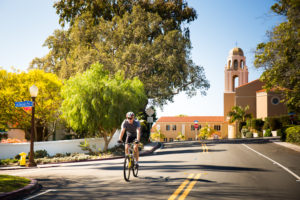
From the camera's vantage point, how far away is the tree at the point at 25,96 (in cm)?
2520

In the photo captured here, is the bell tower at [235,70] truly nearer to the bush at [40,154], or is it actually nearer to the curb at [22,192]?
the bush at [40,154]

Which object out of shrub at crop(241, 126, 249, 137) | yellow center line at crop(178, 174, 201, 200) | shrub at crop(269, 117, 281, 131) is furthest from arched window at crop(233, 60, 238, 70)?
yellow center line at crop(178, 174, 201, 200)

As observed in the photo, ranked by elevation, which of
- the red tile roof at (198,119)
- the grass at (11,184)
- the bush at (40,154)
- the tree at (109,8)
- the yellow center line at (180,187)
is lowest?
the bush at (40,154)

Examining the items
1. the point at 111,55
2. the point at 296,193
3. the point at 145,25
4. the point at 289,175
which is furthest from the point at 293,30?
the point at 111,55

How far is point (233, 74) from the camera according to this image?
244ft

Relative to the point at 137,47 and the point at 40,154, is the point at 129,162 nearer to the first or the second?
the point at 40,154

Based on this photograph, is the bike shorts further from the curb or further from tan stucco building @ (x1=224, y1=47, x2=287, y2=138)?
tan stucco building @ (x1=224, y1=47, x2=287, y2=138)

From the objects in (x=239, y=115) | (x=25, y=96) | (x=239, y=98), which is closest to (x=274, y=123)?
(x=239, y=115)

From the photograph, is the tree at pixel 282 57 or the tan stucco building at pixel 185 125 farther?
the tan stucco building at pixel 185 125

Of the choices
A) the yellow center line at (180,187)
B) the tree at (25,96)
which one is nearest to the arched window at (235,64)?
the tree at (25,96)

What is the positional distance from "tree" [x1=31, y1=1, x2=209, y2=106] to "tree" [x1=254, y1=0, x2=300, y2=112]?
9.94 m

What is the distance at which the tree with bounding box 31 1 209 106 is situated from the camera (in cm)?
3147

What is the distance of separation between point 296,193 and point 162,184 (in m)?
3.31

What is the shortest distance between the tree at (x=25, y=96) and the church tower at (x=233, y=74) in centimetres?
5295
